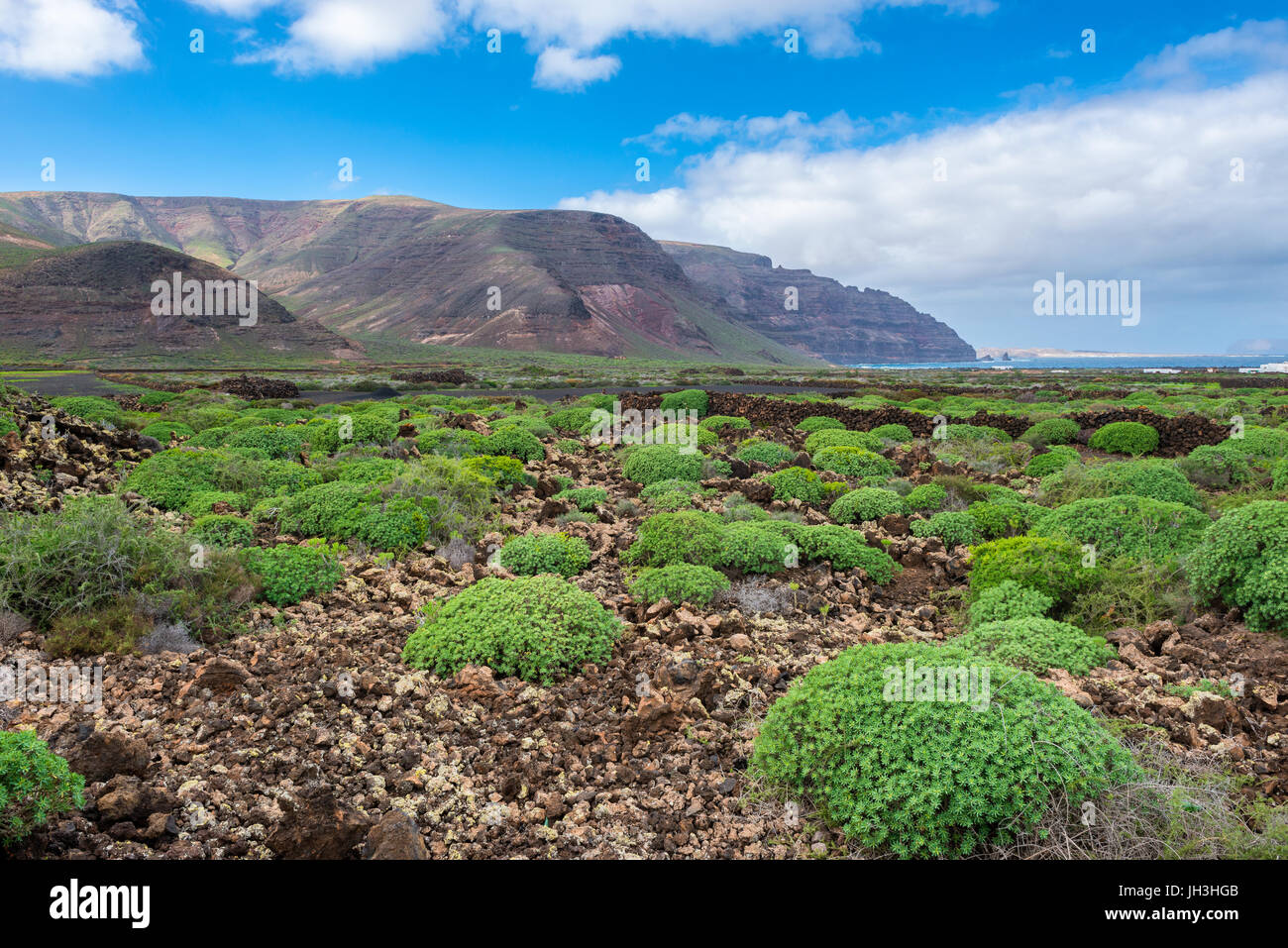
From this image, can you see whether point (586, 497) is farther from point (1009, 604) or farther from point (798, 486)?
point (1009, 604)

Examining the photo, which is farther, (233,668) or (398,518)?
(398,518)

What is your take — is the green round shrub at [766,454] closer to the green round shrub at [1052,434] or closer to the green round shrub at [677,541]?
the green round shrub at [677,541]

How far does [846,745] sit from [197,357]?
94393mm

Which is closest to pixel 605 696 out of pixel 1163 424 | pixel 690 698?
pixel 690 698

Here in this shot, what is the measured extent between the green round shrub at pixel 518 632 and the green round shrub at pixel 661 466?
6.42 meters

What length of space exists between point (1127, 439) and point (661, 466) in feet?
40.1

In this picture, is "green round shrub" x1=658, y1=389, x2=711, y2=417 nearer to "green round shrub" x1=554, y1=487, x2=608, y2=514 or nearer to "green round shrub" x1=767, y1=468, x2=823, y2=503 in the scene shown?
"green round shrub" x1=767, y1=468, x2=823, y2=503

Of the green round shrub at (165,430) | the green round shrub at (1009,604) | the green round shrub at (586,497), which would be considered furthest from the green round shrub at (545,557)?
the green round shrub at (165,430)

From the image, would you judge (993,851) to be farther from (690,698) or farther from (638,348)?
(638,348)

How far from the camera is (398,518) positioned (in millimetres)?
8422

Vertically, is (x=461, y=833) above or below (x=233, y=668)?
below

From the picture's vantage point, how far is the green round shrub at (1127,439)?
16.5 m

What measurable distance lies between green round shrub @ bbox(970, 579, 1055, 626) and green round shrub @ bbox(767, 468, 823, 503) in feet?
15.8

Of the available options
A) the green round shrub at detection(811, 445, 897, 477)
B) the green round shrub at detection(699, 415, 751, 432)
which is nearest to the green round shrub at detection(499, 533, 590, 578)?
the green round shrub at detection(811, 445, 897, 477)
